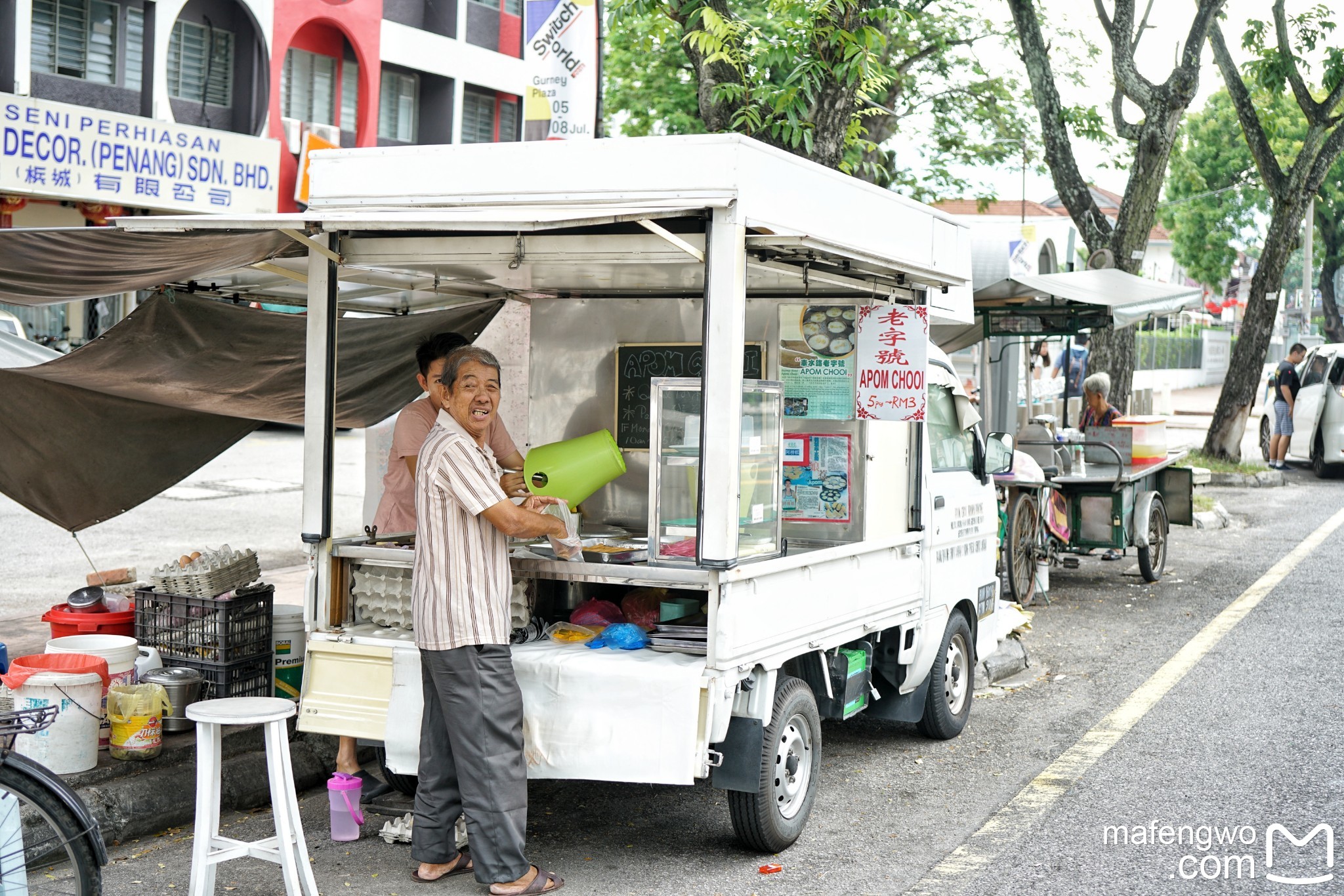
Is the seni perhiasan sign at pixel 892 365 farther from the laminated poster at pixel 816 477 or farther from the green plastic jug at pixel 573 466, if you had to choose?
the green plastic jug at pixel 573 466

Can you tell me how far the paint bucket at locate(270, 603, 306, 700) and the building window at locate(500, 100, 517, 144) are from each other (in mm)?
21652

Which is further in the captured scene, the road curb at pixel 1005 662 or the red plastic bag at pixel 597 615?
the road curb at pixel 1005 662

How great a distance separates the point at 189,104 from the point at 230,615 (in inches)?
681

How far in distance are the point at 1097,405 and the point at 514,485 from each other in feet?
27.1

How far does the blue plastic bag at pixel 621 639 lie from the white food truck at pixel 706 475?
0.14 ft

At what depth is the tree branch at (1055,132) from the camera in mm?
15805

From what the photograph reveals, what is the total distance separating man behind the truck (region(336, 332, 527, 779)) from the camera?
576 cm

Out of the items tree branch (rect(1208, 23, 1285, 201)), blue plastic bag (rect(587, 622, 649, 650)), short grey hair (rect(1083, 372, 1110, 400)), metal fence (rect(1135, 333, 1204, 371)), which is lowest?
blue plastic bag (rect(587, 622, 649, 650))

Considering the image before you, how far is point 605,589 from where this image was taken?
579 centimetres

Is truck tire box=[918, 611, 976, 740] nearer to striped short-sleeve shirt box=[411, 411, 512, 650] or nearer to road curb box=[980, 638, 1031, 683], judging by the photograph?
road curb box=[980, 638, 1031, 683]

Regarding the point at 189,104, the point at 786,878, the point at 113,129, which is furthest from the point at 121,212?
the point at 786,878

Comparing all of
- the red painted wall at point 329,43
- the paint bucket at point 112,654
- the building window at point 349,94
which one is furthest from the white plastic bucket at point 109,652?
the building window at point 349,94

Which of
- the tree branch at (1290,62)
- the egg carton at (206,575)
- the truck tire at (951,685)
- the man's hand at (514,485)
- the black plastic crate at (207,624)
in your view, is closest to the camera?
the man's hand at (514,485)

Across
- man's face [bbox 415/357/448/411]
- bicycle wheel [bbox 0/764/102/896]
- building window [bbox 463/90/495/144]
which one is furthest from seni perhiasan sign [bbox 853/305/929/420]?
building window [bbox 463/90/495/144]
